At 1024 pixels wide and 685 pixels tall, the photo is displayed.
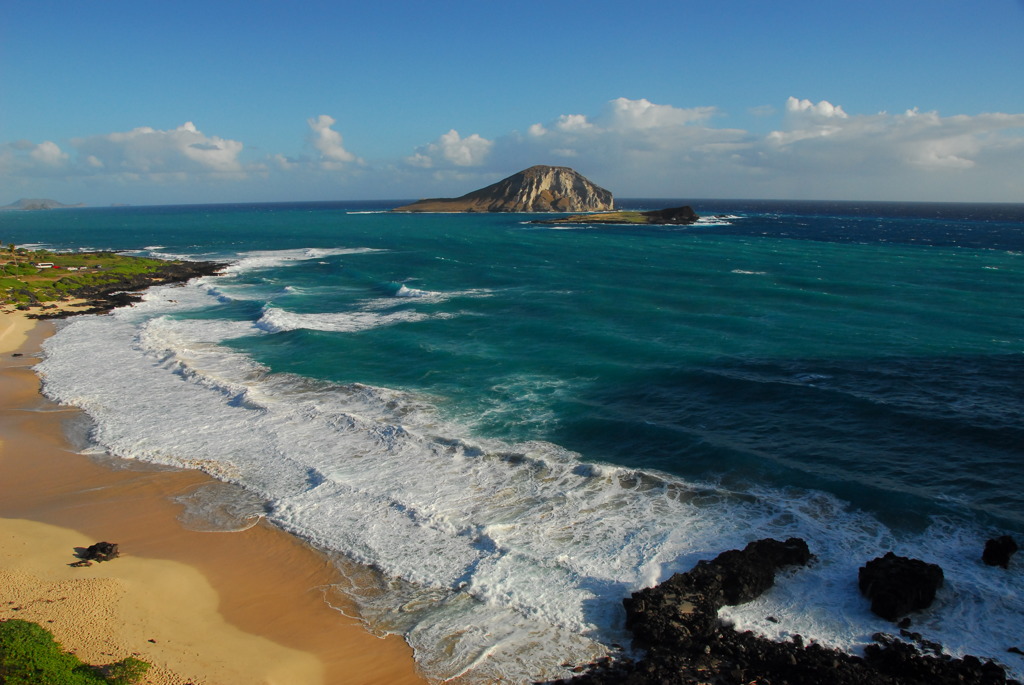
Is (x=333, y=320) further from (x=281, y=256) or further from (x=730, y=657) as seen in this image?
(x=281, y=256)

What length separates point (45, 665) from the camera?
39.4 ft

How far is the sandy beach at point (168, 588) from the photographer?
13266 mm

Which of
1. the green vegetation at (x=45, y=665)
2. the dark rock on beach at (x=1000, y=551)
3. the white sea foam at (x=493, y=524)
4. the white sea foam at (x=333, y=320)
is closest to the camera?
the green vegetation at (x=45, y=665)

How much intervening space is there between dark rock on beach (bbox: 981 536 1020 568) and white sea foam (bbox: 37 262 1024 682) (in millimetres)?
326

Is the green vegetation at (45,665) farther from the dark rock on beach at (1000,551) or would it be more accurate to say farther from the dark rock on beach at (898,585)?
the dark rock on beach at (1000,551)

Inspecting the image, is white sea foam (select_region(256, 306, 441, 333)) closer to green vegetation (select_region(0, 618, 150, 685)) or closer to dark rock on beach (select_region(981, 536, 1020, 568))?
green vegetation (select_region(0, 618, 150, 685))

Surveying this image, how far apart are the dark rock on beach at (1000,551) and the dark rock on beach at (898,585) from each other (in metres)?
2.22

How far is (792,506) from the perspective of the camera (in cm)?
1916

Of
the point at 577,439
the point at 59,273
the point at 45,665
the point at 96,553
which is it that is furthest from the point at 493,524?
the point at 59,273

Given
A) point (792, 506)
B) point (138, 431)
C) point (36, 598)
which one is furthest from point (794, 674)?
point (138, 431)

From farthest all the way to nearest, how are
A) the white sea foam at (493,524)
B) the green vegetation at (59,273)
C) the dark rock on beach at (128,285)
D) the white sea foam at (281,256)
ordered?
the white sea foam at (281,256) → the green vegetation at (59,273) → the dark rock on beach at (128,285) → the white sea foam at (493,524)

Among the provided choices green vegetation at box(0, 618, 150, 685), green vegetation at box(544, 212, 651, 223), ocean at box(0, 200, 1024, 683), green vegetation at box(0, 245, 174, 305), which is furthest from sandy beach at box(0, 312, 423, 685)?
green vegetation at box(544, 212, 651, 223)

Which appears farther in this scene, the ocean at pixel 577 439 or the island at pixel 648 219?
the island at pixel 648 219

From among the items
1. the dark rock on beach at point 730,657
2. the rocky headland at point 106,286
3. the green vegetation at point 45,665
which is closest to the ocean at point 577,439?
the dark rock on beach at point 730,657
